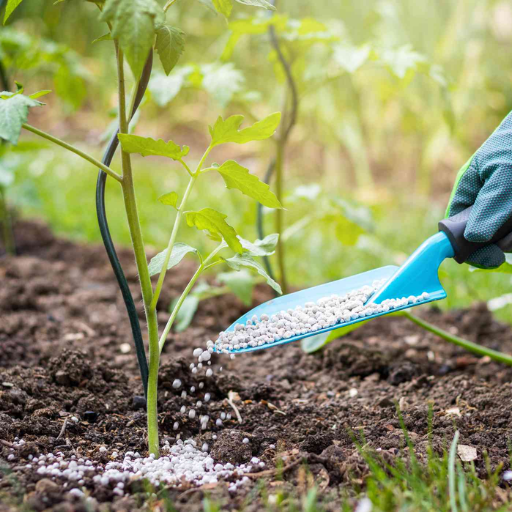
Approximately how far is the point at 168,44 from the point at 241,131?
0.63ft

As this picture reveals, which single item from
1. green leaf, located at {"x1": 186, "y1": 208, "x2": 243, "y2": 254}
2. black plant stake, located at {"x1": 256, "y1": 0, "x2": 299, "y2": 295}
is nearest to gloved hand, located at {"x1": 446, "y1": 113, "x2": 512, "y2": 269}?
green leaf, located at {"x1": 186, "y1": 208, "x2": 243, "y2": 254}

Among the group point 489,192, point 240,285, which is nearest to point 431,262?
point 489,192

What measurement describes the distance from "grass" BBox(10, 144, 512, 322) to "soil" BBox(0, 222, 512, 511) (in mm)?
428

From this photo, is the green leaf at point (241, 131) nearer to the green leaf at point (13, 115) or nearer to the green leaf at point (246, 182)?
the green leaf at point (246, 182)

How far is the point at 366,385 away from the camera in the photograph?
5.27ft

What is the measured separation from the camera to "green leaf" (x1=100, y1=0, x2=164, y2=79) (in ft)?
2.81

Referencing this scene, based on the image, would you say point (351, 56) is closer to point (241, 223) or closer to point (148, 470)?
point (241, 223)

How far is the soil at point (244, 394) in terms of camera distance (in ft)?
3.47

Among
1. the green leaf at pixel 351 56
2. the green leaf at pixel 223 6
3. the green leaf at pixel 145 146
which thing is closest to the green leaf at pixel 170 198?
the green leaf at pixel 145 146

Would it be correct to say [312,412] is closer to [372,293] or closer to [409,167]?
[372,293]

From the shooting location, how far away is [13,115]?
0.92m

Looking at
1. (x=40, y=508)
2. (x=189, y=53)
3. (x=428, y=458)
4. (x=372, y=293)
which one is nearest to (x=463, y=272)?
(x=372, y=293)

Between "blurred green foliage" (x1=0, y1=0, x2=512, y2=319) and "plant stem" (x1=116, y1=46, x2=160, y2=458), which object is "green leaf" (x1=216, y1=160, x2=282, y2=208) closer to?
"plant stem" (x1=116, y1=46, x2=160, y2=458)

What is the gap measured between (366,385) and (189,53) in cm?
474
